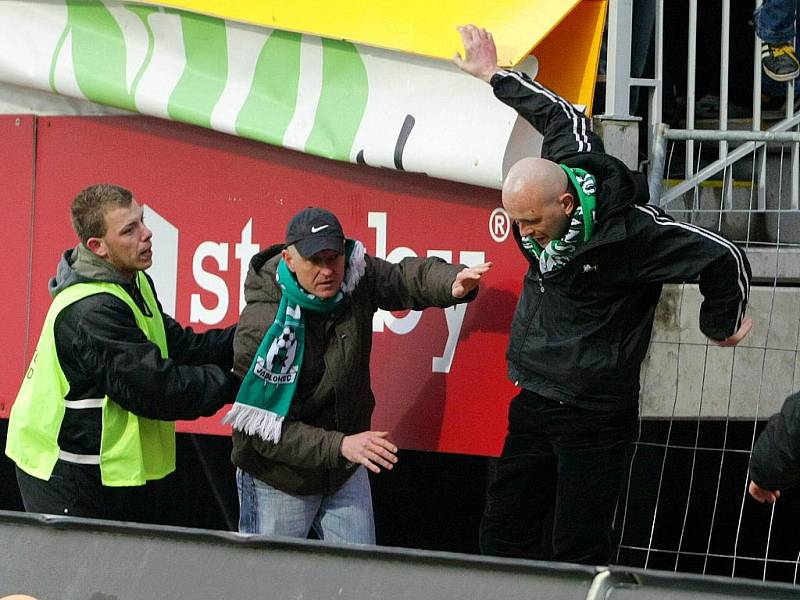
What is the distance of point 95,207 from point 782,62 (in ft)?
9.79

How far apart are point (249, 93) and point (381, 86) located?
24.0 inches

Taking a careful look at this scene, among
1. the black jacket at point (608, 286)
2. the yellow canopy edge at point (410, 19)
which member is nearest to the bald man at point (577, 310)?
the black jacket at point (608, 286)

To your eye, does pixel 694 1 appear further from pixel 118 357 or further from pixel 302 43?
pixel 118 357

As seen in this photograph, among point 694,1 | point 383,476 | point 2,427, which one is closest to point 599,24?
point 694,1

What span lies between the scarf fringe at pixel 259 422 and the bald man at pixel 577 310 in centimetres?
82

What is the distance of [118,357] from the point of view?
425cm

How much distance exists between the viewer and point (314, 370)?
4.55m

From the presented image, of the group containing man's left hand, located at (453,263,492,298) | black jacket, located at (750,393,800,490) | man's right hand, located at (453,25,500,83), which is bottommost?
black jacket, located at (750,393,800,490)

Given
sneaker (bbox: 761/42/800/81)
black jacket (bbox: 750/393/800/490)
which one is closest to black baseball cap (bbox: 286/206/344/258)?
black jacket (bbox: 750/393/800/490)

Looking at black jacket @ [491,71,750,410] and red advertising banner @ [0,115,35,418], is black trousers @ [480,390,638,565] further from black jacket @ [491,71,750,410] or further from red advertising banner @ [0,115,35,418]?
red advertising banner @ [0,115,35,418]

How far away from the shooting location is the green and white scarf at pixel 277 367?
443 cm

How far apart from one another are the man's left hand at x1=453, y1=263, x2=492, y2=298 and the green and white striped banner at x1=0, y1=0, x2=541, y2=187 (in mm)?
468

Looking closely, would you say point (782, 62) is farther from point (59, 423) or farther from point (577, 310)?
point (59, 423)

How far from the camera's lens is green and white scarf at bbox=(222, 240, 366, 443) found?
443 cm
